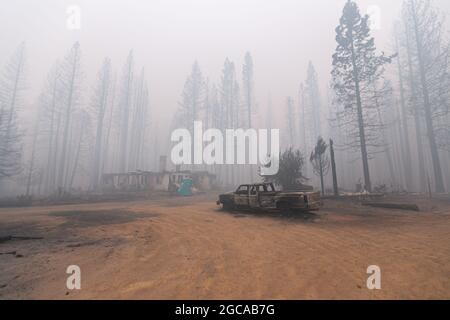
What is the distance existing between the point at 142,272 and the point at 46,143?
159 ft

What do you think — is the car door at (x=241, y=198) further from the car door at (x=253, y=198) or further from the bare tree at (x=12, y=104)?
the bare tree at (x=12, y=104)

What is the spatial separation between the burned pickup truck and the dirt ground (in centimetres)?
138

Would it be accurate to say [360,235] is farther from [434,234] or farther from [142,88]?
[142,88]

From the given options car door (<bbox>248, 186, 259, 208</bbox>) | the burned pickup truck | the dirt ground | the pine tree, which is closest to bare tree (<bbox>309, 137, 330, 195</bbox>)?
the pine tree

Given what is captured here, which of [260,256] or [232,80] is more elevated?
[232,80]

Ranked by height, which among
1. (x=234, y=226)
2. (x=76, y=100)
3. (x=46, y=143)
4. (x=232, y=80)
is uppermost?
(x=232, y=80)

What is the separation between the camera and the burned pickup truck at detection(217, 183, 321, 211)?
808 centimetres

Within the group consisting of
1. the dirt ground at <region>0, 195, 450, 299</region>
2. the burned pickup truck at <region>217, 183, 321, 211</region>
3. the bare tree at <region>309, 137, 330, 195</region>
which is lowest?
the dirt ground at <region>0, 195, 450, 299</region>

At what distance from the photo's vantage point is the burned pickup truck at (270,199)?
8078 millimetres

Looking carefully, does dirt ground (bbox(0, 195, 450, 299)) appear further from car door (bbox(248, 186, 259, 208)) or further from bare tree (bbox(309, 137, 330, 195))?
bare tree (bbox(309, 137, 330, 195))

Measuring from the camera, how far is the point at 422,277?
9.96ft

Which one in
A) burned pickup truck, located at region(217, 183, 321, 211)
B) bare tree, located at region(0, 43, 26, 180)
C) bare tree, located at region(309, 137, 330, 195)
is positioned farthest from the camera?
bare tree, located at region(0, 43, 26, 180)

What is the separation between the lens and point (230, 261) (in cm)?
380
